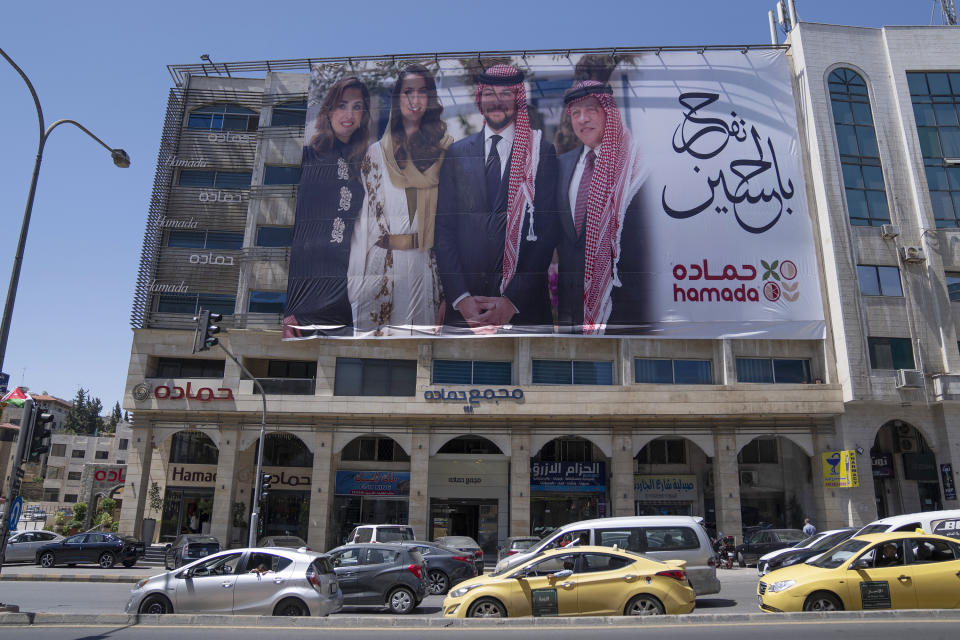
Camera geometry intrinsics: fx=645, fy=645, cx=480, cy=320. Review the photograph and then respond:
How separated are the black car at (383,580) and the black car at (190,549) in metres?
10.8

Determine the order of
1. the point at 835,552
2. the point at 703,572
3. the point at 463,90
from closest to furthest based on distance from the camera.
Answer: the point at 835,552 → the point at 703,572 → the point at 463,90

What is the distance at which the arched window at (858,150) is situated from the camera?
107 feet

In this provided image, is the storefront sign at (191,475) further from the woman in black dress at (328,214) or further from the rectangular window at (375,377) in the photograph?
the rectangular window at (375,377)

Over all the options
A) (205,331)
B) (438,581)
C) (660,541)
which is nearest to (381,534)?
(438,581)

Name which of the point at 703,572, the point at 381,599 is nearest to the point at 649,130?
the point at 703,572

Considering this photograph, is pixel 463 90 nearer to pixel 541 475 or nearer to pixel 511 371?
pixel 511 371

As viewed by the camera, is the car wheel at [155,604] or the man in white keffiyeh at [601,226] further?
the man in white keffiyeh at [601,226]

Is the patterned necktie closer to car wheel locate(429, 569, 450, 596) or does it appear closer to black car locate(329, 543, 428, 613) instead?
car wheel locate(429, 569, 450, 596)

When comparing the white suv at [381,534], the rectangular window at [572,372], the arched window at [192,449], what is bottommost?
the white suv at [381,534]

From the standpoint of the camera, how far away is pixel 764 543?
25.5 m

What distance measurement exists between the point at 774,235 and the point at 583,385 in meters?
12.5

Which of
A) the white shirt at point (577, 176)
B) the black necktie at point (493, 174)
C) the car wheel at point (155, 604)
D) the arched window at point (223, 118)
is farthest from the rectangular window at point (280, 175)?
the car wheel at point (155, 604)

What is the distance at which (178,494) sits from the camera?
118 feet

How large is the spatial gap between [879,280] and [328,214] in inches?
1102
